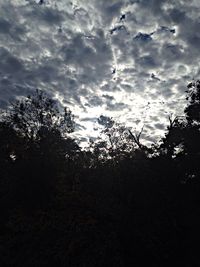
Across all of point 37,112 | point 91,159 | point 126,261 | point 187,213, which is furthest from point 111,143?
point 126,261

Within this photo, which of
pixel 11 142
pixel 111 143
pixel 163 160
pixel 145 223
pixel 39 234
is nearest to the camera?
pixel 39 234

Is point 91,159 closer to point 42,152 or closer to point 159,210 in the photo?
point 42,152

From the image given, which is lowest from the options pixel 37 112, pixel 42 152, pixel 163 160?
pixel 163 160

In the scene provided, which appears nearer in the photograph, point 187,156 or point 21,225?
point 21,225

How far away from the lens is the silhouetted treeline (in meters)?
14.9

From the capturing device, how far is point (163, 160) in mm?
23969

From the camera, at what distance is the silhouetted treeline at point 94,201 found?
1493cm

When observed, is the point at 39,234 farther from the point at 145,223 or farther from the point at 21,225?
the point at 145,223

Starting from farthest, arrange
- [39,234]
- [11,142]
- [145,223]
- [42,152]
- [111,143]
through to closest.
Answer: [111,143] → [11,142] → [42,152] → [145,223] → [39,234]

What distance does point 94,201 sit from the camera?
72.8 ft

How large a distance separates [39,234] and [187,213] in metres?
10.7

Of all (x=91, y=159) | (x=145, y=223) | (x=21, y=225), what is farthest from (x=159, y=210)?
(x=91, y=159)

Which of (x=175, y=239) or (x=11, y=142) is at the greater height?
(x=11, y=142)

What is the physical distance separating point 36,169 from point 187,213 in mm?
13077
